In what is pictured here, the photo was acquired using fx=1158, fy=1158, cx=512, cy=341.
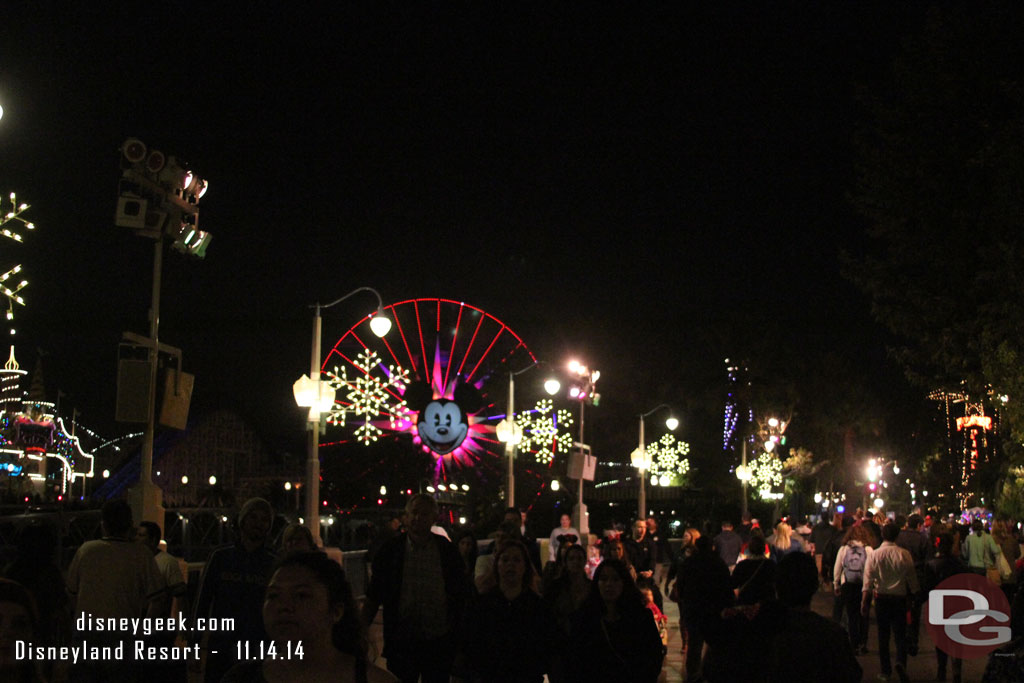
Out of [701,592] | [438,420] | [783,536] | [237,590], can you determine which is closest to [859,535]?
[783,536]

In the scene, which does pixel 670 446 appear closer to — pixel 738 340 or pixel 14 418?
pixel 738 340

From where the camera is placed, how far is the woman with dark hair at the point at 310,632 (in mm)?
4078

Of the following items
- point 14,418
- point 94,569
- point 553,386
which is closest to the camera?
point 94,569

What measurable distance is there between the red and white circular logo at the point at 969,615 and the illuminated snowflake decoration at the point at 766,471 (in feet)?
165

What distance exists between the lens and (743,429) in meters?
66.6

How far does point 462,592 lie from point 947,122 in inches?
794

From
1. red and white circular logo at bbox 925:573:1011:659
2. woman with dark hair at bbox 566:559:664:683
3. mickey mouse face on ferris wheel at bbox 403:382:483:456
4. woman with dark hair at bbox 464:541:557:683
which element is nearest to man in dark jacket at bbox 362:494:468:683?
woman with dark hair at bbox 464:541:557:683

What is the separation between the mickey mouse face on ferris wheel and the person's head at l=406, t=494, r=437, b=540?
85.8 ft

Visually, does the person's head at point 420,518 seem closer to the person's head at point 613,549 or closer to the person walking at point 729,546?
the person's head at point 613,549

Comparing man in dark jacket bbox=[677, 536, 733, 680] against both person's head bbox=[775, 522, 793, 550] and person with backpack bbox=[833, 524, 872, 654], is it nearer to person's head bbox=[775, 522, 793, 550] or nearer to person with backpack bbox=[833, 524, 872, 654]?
person with backpack bbox=[833, 524, 872, 654]

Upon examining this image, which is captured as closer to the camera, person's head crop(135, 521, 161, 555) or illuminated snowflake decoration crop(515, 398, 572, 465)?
person's head crop(135, 521, 161, 555)

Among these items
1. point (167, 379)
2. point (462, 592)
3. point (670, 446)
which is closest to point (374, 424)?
point (167, 379)

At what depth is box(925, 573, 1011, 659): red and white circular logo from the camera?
524 inches

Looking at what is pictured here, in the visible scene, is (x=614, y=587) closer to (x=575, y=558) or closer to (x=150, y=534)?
(x=575, y=558)
